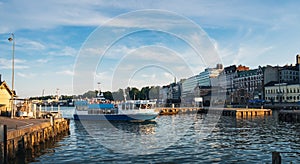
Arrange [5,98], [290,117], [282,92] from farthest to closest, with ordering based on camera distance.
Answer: [282,92] → [290,117] → [5,98]

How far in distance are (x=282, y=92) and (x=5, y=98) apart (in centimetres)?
12864

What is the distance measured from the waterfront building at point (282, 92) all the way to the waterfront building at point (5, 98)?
4735 inches

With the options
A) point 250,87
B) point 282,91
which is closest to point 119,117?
point 282,91

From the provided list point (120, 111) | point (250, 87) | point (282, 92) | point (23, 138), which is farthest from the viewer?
point (250, 87)

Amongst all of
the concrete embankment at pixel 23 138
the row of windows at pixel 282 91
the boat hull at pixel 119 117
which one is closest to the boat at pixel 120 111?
the boat hull at pixel 119 117

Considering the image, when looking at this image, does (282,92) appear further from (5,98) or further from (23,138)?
(23,138)

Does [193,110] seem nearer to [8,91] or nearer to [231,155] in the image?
[8,91]

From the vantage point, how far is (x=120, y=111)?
7762 cm

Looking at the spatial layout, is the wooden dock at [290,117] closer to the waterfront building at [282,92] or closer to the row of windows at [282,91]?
the waterfront building at [282,92]

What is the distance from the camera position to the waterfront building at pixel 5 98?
5615 cm

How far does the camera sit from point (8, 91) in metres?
58.7

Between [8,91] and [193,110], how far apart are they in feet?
294

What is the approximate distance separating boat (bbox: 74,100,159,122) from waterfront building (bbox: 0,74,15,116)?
25269 mm

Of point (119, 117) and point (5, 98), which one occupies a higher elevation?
point (5, 98)
